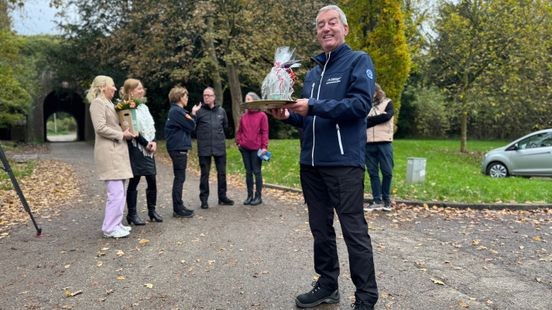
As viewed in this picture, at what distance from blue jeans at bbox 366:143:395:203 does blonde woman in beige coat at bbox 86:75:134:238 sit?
375 cm

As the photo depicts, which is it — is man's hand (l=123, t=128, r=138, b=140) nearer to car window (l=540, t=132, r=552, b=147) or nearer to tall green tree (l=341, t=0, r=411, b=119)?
car window (l=540, t=132, r=552, b=147)

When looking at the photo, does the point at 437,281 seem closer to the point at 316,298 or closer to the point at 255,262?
the point at 316,298

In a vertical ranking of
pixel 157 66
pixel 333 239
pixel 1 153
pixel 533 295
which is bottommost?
pixel 533 295

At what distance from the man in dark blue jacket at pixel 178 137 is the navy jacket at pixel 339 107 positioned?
3.90 meters

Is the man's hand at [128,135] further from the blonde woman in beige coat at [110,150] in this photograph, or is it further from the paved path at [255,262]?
the paved path at [255,262]

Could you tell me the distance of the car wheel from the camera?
47.2 ft

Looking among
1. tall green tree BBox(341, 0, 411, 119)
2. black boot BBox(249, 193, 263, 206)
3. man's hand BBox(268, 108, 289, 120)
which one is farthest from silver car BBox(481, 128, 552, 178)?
man's hand BBox(268, 108, 289, 120)

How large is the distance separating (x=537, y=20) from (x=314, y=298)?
21760 mm

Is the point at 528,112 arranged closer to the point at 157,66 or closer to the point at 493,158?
the point at 493,158

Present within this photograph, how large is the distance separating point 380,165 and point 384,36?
1101 centimetres

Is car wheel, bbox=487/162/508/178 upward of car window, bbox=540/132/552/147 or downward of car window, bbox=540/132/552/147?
downward

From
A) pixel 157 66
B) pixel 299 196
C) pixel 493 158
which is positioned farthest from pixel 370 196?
pixel 157 66

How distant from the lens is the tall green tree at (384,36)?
17.2m

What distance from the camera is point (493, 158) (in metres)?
14.5
